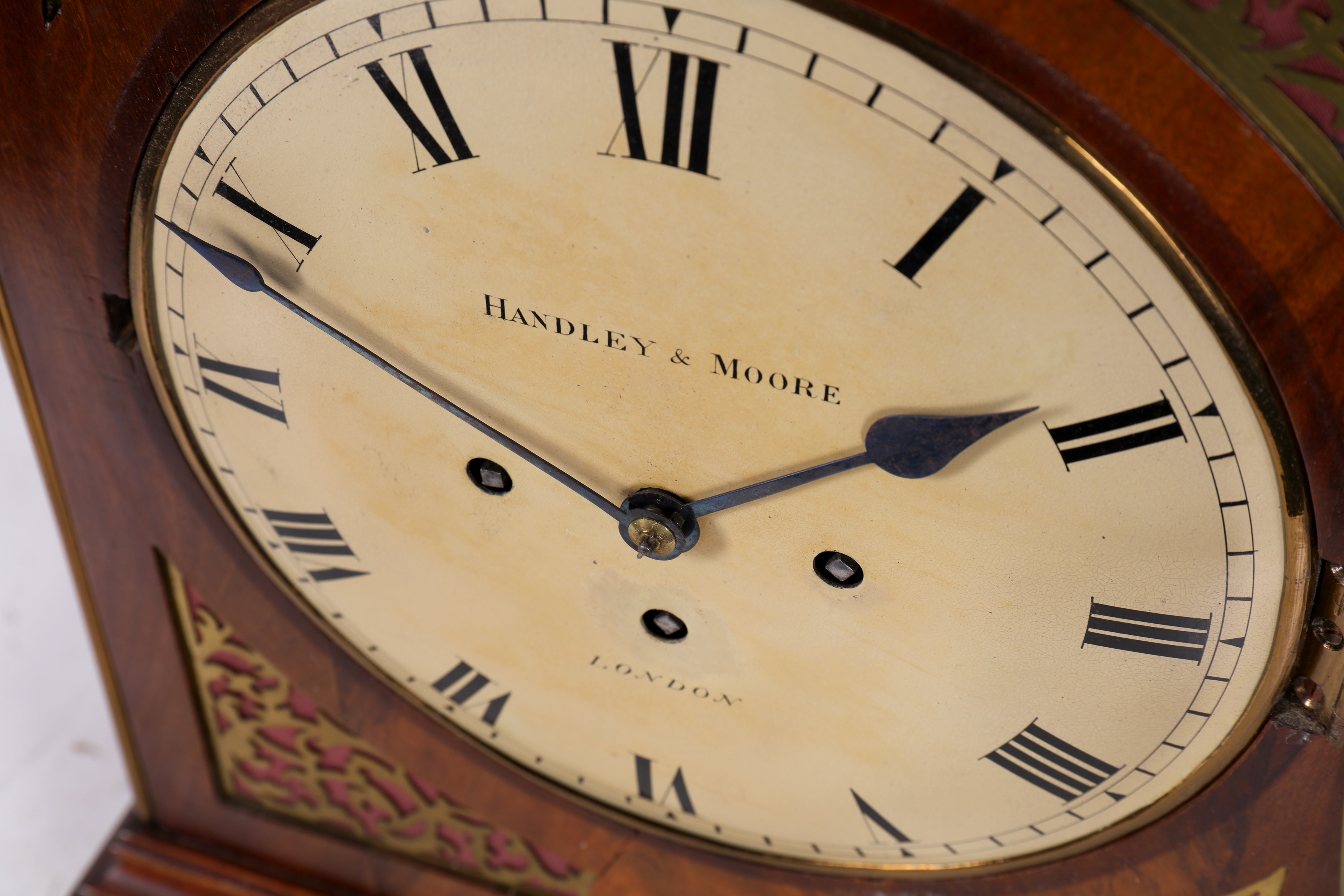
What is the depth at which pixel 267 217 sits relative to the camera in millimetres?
658

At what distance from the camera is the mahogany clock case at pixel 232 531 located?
511 mm

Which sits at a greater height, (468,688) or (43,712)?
(43,712)

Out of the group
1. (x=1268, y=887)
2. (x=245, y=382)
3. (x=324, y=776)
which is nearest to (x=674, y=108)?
(x=245, y=382)

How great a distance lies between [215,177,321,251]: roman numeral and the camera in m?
0.66

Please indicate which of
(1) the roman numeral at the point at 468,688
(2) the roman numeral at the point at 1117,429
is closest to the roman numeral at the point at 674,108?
(2) the roman numeral at the point at 1117,429

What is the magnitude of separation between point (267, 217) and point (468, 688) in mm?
404

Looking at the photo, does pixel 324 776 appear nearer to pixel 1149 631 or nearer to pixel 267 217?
pixel 267 217

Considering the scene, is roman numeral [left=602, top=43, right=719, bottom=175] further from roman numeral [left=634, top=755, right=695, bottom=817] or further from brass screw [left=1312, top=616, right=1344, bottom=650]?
roman numeral [left=634, top=755, right=695, bottom=817]

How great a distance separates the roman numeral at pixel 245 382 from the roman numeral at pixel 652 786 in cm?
36

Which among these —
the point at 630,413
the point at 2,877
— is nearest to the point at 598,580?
the point at 630,413

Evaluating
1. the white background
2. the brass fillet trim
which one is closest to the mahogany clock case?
the brass fillet trim

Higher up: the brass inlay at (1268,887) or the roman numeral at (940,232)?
the roman numeral at (940,232)

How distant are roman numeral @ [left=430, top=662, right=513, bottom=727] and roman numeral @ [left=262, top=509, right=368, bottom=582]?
108mm

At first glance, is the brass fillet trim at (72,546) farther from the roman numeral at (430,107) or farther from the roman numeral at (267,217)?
the roman numeral at (430,107)
